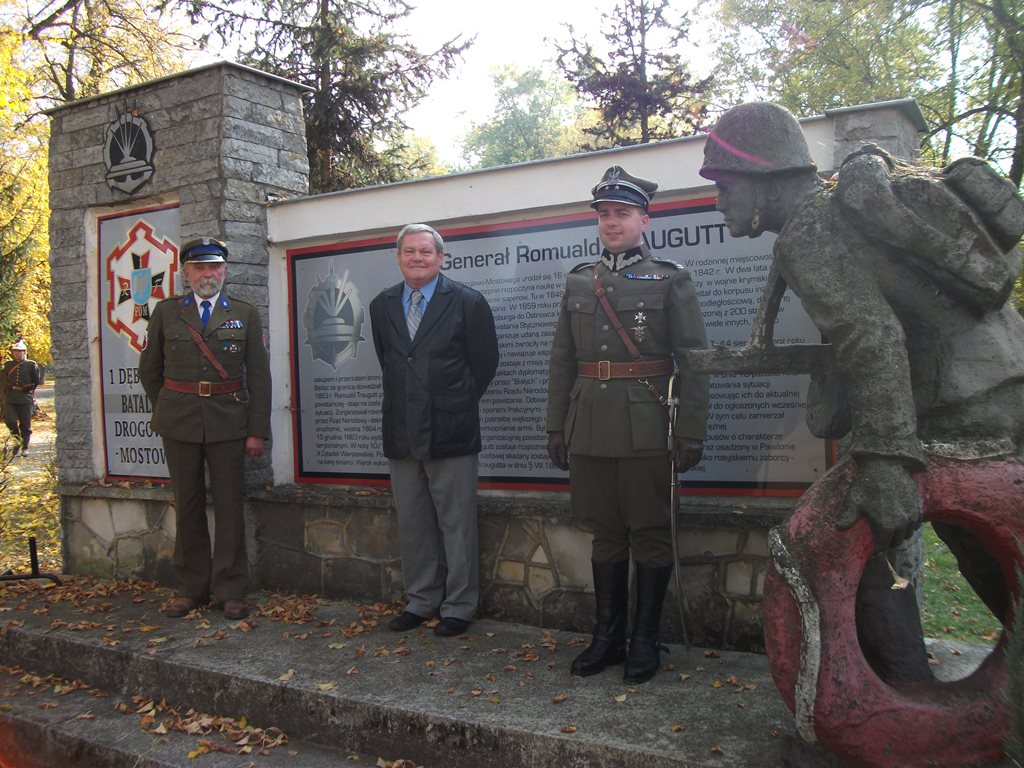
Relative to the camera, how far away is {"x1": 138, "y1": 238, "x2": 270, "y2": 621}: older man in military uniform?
455 centimetres

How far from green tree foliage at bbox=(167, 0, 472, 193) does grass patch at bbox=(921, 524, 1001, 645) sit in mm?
9594

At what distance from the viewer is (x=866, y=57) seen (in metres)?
13.0

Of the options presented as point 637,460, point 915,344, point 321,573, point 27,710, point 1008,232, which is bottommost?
point 27,710

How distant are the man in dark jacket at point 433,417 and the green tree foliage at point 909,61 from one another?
23.5 ft

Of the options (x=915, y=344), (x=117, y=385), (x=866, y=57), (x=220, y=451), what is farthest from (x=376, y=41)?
(x=915, y=344)

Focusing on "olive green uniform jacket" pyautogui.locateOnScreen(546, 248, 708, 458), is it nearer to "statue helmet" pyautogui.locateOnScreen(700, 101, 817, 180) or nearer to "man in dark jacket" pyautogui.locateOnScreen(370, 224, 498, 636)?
"man in dark jacket" pyautogui.locateOnScreen(370, 224, 498, 636)

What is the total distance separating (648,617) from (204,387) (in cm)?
258

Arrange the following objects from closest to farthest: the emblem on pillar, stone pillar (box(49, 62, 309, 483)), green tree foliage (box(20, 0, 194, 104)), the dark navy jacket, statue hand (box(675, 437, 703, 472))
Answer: statue hand (box(675, 437, 703, 472)), the dark navy jacket, stone pillar (box(49, 62, 309, 483)), the emblem on pillar, green tree foliage (box(20, 0, 194, 104))

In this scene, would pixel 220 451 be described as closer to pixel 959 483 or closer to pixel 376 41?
pixel 959 483

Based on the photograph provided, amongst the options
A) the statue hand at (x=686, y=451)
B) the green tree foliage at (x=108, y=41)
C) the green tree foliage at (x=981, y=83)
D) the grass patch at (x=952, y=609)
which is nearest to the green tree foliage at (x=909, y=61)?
the green tree foliage at (x=981, y=83)

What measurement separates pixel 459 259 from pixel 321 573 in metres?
1.92

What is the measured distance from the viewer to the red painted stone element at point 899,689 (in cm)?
227

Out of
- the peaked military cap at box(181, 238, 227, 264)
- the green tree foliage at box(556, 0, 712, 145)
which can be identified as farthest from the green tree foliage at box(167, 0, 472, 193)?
the peaked military cap at box(181, 238, 227, 264)

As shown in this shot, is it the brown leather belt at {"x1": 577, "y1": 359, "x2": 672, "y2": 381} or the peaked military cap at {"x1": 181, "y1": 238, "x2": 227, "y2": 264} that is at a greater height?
the peaked military cap at {"x1": 181, "y1": 238, "x2": 227, "y2": 264}
